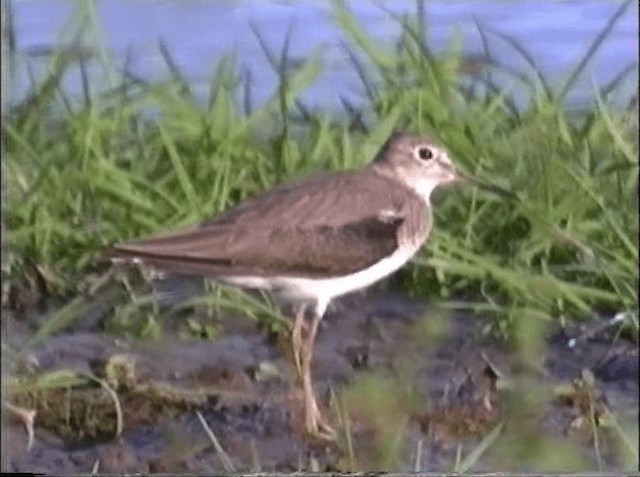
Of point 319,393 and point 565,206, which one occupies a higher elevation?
point 565,206

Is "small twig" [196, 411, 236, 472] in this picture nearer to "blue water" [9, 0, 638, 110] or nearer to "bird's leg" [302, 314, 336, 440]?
"bird's leg" [302, 314, 336, 440]

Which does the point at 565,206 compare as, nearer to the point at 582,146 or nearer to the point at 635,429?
the point at 582,146

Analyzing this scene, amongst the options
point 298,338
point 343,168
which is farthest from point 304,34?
point 298,338

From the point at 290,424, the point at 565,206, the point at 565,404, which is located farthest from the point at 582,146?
the point at 290,424

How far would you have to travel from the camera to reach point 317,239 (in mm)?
1678

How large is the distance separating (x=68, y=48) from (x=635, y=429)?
0.49 meters

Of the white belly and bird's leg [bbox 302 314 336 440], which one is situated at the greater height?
the white belly

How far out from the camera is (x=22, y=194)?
169 cm

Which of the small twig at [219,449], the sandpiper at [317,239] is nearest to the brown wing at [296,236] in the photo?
the sandpiper at [317,239]

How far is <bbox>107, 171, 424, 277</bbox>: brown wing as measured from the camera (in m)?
1.67

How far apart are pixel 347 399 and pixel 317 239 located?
0.12m

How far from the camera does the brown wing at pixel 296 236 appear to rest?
65.7 inches

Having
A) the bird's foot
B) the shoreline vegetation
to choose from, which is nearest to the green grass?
the shoreline vegetation

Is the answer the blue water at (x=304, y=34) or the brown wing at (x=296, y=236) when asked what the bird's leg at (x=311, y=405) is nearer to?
the brown wing at (x=296, y=236)
